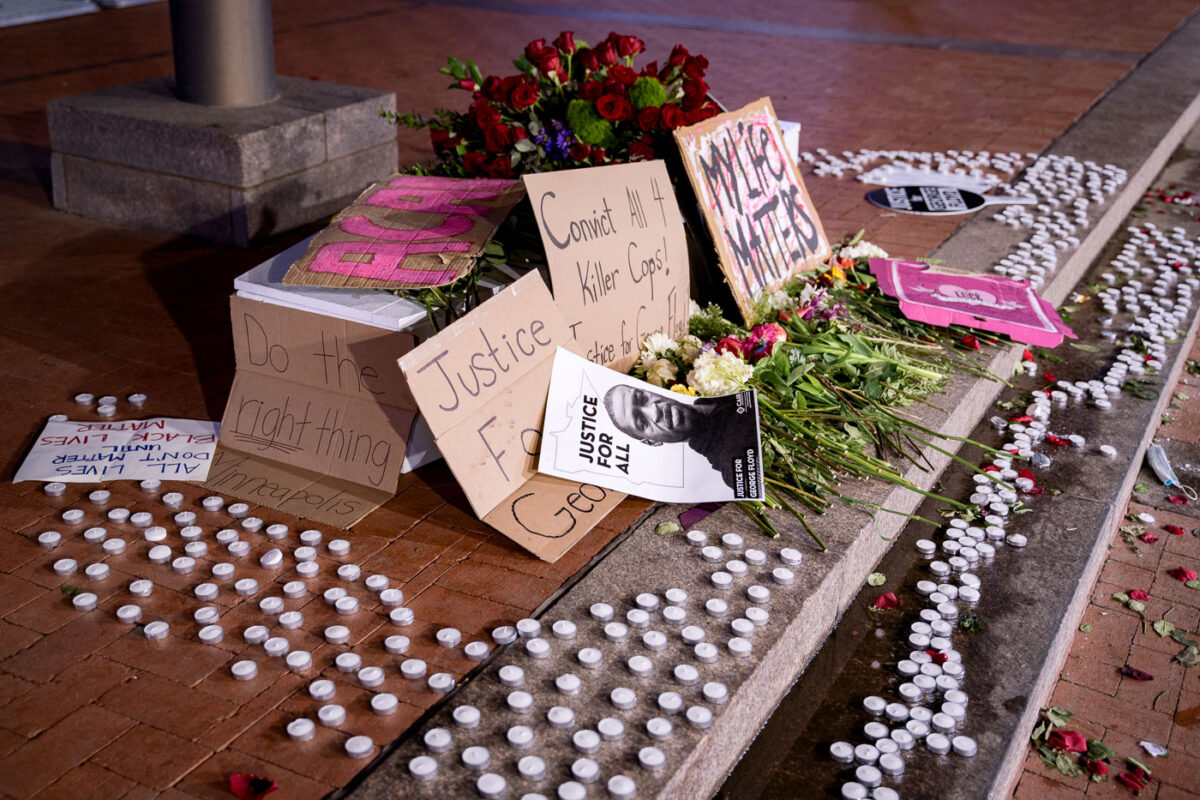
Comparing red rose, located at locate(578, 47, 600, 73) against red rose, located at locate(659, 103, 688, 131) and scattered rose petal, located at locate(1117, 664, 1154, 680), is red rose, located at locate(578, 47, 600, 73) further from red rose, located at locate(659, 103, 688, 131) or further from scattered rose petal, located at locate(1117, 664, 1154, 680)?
scattered rose petal, located at locate(1117, 664, 1154, 680)

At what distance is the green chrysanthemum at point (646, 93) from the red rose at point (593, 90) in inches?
4.6

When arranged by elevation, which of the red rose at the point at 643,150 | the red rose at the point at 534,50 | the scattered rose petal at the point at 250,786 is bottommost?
the scattered rose petal at the point at 250,786

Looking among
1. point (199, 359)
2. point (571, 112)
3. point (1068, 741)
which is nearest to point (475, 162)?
point (571, 112)

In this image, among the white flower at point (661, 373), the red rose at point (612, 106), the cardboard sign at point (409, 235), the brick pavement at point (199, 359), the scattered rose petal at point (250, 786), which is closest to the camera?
the scattered rose petal at point (250, 786)

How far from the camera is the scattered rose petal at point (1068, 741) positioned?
2547 millimetres

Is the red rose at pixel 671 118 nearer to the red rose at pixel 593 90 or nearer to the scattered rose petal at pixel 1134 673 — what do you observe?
the red rose at pixel 593 90

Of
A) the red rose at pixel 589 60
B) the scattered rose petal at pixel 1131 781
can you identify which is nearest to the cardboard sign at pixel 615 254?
the red rose at pixel 589 60

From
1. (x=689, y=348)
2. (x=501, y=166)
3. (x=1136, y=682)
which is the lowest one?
(x=1136, y=682)

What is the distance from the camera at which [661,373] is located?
3.26 meters

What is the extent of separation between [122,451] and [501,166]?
141 centimetres

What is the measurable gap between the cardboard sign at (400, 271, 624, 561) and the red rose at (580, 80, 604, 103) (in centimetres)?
90

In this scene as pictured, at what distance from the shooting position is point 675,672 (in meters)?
2.32

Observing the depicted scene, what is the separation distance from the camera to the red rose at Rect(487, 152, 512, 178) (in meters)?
3.62

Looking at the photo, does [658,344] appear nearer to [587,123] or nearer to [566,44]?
[587,123]
